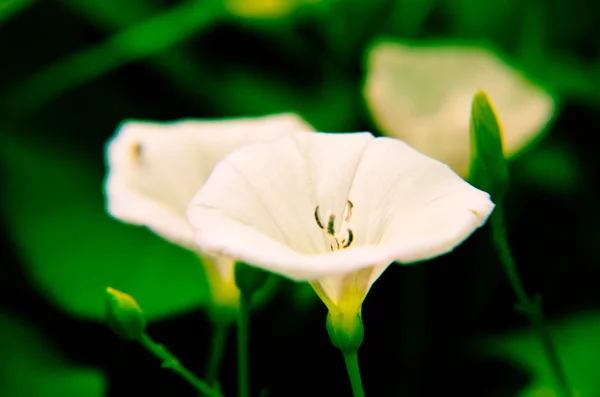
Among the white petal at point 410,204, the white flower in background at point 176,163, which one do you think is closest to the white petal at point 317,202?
the white petal at point 410,204

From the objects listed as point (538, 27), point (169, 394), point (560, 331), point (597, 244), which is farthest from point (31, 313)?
point (538, 27)

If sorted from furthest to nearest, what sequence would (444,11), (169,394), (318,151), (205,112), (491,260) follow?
(444,11) → (205,112) → (491,260) → (169,394) → (318,151)

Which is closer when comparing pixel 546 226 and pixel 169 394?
pixel 169 394

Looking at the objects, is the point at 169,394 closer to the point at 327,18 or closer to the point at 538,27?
the point at 327,18

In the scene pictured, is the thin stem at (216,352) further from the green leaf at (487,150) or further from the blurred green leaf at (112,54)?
the blurred green leaf at (112,54)

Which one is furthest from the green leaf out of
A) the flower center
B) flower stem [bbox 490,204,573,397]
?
the flower center

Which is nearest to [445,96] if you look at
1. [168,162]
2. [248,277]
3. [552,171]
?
[552,171]

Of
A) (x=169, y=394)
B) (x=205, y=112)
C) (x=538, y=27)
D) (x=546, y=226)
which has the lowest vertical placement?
(x=169, y=394)
